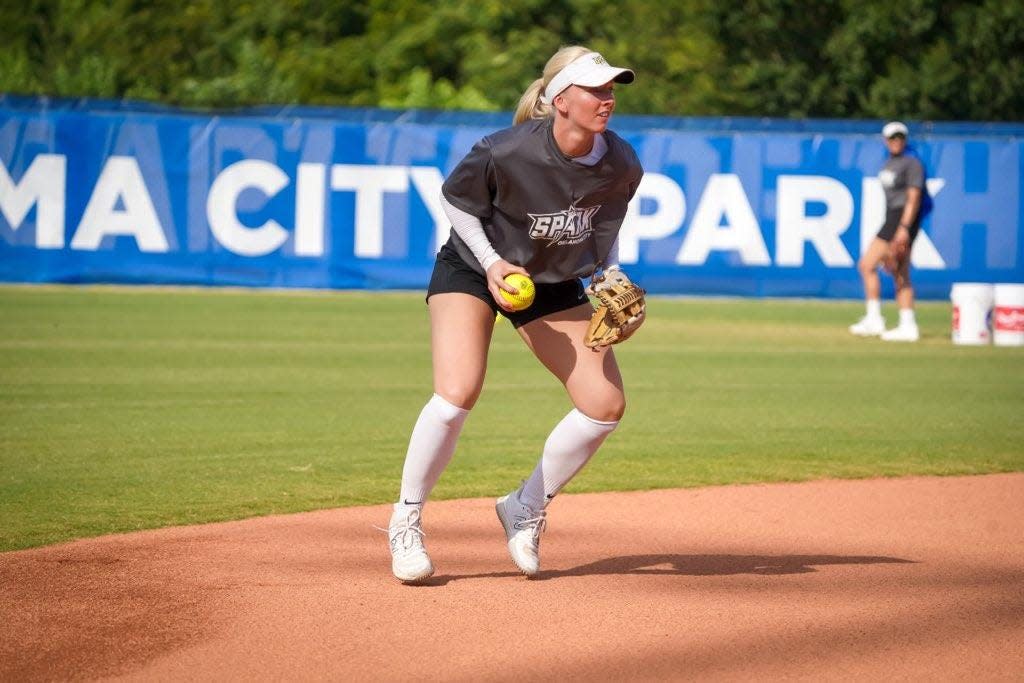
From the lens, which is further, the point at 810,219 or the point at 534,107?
the point at 810,219

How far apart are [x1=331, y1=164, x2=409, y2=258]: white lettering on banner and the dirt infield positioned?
13992mm

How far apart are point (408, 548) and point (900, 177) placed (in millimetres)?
11551

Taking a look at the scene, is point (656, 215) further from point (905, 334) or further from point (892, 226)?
point (905, 334)

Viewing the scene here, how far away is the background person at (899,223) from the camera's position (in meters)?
Result: 15.7

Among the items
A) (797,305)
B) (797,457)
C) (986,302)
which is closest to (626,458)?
(797,457)

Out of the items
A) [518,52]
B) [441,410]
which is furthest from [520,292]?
[518,52]

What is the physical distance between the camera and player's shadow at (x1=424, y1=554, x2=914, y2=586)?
5.80m

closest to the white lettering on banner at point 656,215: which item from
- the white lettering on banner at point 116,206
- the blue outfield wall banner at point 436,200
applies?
the blue outfield wall banner at point 436,200

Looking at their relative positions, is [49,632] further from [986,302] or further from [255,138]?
[255,138]

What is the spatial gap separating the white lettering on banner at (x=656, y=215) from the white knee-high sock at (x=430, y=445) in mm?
15516

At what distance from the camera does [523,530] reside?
5.75 m

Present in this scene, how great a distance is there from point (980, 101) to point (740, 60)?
262 inches

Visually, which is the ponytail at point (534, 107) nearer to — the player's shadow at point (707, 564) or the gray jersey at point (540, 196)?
the gray jersey at point (540, 196)

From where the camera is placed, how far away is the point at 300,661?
14.8 ft
